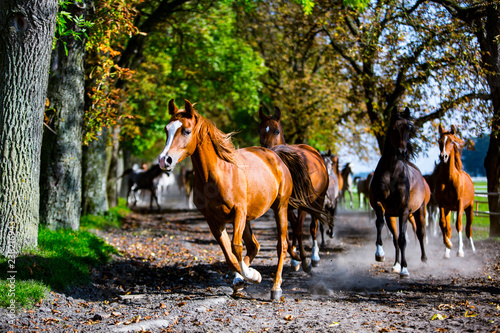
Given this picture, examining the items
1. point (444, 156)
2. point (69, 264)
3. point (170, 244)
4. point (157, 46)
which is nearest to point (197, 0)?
point (157, 46)

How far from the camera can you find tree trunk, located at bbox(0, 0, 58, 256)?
20.6ft

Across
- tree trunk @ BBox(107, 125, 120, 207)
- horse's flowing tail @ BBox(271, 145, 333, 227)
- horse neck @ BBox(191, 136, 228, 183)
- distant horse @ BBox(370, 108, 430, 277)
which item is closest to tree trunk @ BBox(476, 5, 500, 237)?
distant horse @ BBox(370, 108, 430, 277)

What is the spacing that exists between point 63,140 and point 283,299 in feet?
18.8

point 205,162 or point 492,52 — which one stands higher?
point 492,52

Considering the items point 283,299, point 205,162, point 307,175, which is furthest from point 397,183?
point 205,162

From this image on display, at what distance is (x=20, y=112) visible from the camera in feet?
21.0

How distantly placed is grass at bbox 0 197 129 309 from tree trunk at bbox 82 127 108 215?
14.9 feet

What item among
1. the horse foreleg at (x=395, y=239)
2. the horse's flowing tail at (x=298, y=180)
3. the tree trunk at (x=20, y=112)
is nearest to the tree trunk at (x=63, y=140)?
the tree trunk at (x=20, y=112)

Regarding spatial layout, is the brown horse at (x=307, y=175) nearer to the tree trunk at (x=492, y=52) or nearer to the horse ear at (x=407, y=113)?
the horse ear at (x=407, y=113)

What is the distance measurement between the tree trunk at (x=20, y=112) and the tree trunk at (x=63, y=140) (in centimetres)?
252

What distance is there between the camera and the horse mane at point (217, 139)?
5.66m

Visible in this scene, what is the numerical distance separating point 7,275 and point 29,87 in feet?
8.56

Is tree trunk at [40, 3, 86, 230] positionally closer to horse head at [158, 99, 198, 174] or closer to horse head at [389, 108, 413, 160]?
horse head at [158, 99, 198, 174]

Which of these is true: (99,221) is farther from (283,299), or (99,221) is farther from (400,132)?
(400,132)
